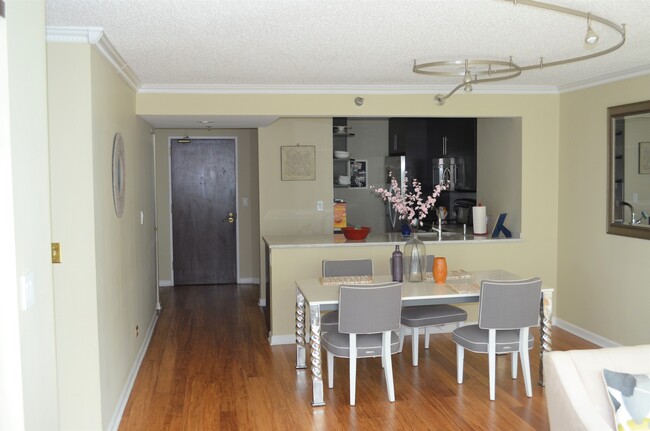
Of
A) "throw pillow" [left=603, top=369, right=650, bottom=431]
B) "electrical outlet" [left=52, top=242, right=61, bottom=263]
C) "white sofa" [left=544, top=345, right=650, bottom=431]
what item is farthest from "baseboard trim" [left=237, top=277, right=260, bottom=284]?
"throw pillow" [left=603, top=369, right=650, bottom=431]

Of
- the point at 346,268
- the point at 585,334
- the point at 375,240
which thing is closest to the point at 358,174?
the point at 375,240

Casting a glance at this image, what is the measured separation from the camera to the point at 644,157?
16.5 feet

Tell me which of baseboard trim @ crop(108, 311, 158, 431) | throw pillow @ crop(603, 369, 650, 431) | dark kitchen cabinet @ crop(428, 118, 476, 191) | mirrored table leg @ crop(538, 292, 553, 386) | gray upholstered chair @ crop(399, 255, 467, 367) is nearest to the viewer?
throw pillow @ crop(603, 369, 650, 431)

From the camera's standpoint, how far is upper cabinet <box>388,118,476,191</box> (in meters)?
7.76

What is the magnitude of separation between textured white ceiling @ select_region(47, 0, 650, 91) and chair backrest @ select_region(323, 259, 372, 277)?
1519mm

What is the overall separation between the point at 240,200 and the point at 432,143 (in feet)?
8.89

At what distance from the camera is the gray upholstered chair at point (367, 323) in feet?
13.8

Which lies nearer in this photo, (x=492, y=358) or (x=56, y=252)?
(x=56, y=252)

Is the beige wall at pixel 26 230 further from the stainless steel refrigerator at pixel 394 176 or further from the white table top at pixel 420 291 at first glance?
the stainless steel refrigerator at pixel 394 176

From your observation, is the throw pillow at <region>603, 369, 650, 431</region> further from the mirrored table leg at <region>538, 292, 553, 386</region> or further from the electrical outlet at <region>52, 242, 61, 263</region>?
the electrical outlet at <region>52, 242, 61, 263</region>

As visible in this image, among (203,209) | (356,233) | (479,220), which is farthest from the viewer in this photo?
(203,209)

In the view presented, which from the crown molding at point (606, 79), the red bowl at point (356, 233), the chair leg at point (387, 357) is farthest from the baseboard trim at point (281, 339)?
the crown molding at point (606, 79)

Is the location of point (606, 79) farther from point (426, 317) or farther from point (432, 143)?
point (432, 143)

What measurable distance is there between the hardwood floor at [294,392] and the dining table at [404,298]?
7.4 inches
